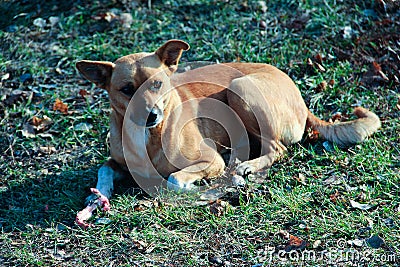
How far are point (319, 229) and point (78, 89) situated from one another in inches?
142

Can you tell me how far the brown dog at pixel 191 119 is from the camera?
16.1ft

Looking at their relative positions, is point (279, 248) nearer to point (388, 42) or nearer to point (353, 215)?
point (353, 215)

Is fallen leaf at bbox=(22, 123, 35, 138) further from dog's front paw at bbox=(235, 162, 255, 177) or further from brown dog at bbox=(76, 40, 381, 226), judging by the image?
dog's front paw at bbox=(235, 162, 255, 177)

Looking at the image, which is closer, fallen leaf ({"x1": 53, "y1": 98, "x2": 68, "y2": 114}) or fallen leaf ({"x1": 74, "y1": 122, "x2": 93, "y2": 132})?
fallen leaf ({"x1": 74, "y1": 122, "x2": 93, "y2": 132})

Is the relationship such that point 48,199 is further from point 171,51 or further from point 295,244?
point 295,244

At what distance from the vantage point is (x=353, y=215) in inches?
182

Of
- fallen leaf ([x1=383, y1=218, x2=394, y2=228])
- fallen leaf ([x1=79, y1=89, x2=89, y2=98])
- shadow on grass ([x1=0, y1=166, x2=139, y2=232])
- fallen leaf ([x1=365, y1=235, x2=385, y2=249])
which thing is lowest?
shadow on grass ([x1=0, y1=166, x2=139, y2=232])

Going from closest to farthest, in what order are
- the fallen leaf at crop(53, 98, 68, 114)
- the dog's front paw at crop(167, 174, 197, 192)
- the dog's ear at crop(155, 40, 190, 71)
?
the dog's ear at crop(155, 40, 190, 71), the dog's front paw at crop(167, 174, 197, 192), the fallen leaf at crop(53, 98, 68, 114)

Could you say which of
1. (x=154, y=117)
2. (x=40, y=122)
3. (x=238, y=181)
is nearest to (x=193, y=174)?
(x=238, y=181)

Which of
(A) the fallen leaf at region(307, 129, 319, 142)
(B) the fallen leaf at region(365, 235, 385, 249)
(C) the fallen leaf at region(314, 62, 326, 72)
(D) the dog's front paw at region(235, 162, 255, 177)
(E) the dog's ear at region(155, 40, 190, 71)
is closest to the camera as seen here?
(B) the fallen leaf at region(365, 235, 385, 249)

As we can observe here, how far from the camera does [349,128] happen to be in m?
5.61

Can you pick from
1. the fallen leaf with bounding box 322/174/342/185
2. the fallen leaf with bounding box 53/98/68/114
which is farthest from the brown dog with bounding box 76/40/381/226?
the fallen leaf with bounding box 53/98/68/114

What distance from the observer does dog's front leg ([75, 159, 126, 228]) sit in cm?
479

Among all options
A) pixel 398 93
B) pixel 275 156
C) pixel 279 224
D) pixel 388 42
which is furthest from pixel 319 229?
pixel 388 42
